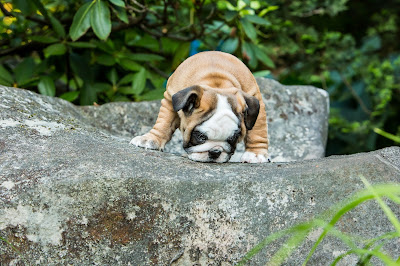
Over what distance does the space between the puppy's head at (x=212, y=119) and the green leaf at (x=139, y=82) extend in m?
1.81

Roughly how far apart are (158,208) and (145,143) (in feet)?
3.50

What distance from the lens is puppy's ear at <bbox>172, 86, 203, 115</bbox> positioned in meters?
3.38

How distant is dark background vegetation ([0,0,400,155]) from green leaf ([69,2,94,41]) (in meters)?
0.01

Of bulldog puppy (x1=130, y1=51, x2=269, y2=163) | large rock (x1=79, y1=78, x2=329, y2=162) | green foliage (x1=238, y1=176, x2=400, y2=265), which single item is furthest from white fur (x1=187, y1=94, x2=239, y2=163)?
green foliage (x1=238, y1=176, x2=400, y2=265)

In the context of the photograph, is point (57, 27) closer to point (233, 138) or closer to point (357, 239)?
point (233, 138)

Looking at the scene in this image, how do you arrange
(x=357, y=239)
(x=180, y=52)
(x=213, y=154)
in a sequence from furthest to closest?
(x=180, y=52) < (x=213, y=154) < (x=357, y=239)

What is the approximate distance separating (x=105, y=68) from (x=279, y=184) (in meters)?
3.37

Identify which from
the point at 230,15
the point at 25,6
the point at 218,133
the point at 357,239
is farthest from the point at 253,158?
the point at 25,6

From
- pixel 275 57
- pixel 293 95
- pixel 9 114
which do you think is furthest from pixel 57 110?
pixel 275 57

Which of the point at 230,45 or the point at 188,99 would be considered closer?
the point at 188,99

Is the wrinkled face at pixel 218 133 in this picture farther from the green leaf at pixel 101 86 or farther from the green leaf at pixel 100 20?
the green leaf at pixel 101 86

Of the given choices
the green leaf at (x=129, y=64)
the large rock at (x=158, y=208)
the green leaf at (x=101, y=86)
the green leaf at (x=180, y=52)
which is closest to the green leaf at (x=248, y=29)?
the green leaf at (x=180, y=52)

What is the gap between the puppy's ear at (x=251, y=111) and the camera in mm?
3549

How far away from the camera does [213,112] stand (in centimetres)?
344
